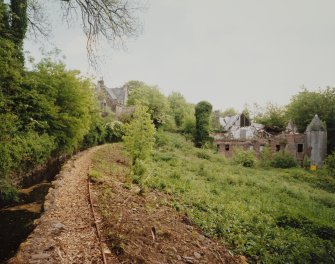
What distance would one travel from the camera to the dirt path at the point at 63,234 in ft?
17.5

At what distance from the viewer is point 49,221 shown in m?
7.09

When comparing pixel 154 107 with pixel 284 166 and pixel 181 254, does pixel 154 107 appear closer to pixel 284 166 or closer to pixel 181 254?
pixel 284 166

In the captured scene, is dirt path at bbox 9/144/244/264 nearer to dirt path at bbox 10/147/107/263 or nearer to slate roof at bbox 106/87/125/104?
dirt path at bbox 10/147/107/263

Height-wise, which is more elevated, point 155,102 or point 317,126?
point 155,102

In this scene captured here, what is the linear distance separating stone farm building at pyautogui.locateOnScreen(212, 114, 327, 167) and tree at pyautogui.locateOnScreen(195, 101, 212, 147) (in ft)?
11.6

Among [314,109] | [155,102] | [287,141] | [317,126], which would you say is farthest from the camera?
[314,109]

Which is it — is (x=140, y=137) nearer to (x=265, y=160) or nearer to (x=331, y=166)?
(x=331, y=166)

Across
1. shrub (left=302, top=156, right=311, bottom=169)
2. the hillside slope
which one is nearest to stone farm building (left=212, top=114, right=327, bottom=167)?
shrub (left=302, top=156, right=311, bottom=169)

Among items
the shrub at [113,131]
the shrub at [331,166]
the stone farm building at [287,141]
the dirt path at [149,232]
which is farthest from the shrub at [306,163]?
the dirt path at [149,232]

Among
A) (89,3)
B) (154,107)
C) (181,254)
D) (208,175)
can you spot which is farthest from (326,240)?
(154,107)

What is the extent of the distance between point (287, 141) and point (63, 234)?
3948 centimetres

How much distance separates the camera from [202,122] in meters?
40.2

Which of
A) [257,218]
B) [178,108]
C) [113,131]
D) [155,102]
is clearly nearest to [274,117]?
[178,108]

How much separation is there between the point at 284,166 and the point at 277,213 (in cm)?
2458
